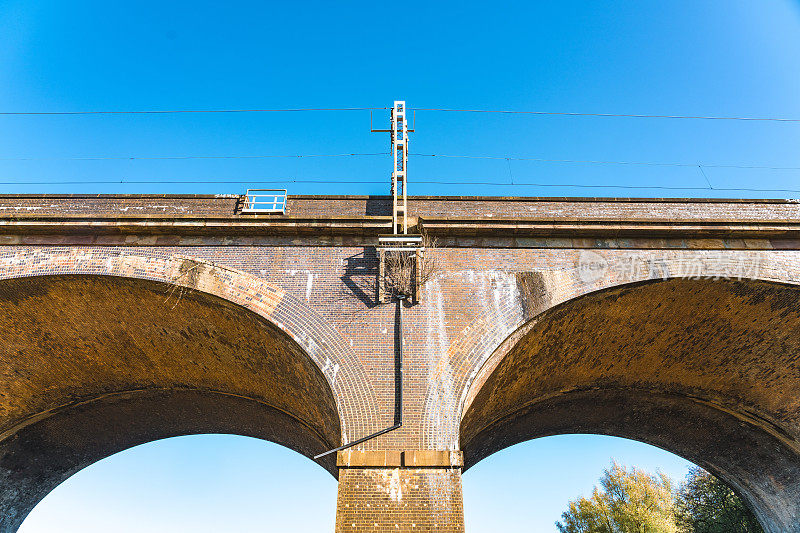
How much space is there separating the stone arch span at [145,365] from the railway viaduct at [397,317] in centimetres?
5

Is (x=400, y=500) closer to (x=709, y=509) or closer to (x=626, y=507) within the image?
(x=709, y=509)

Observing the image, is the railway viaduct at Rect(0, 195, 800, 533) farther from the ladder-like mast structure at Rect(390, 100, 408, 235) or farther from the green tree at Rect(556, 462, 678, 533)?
the green tree at Rect(556, 462, 678, 533)

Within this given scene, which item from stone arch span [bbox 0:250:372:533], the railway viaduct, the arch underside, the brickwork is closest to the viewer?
the brickwork

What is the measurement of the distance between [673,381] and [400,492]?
798 centimetres

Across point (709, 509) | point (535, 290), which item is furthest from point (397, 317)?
point (709, 509)

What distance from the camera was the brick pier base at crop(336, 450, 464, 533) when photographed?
773 cm

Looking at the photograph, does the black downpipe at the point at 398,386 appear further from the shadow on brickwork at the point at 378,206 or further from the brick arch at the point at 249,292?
the shadow on brickwork at the point at 378,206

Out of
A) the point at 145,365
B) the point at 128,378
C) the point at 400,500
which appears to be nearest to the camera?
the point at 400,500

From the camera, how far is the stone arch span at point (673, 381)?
33.6 ft

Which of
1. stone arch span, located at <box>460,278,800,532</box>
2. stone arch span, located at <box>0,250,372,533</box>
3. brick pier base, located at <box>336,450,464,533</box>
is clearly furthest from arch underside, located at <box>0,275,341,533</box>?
stone arch span, located at <box>460,278,800,532</box>

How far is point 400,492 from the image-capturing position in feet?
26.1

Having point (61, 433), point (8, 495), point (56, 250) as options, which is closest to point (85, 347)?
point (56, 250)

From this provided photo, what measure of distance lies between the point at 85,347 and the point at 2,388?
2.45 metres

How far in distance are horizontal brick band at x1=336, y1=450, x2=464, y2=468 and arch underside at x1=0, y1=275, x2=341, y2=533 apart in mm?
1090
